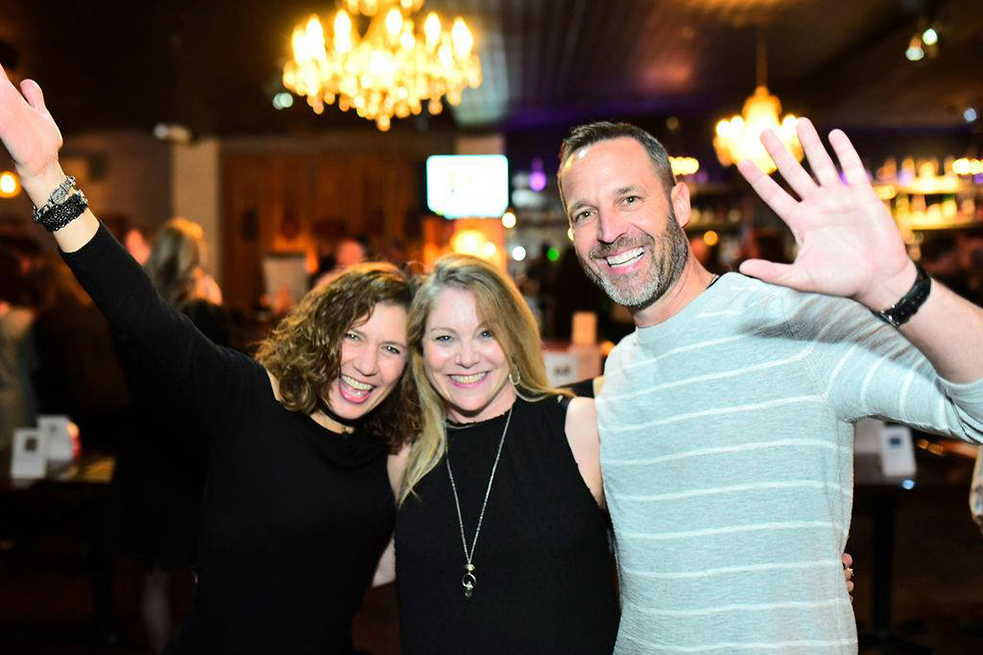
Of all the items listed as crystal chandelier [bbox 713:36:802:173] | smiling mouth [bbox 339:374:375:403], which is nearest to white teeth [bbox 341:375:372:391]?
smiling mouth [bbox 339:374:375:403]

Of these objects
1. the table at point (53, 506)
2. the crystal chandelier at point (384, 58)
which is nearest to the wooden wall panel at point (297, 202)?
the crystal chandelier at point (384, 58)

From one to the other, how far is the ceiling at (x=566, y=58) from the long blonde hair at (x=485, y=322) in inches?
175

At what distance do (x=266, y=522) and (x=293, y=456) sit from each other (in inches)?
6.2

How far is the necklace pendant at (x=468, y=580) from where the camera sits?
74.3 inches

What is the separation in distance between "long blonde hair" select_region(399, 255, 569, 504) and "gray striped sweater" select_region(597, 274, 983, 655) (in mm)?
496

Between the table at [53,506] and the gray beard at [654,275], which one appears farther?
the table at [53,506]

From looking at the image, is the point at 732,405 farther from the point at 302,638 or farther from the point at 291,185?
the point at 291,185

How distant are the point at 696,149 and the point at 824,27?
4.24m

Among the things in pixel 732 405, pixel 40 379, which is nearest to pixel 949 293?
pixel 732 405

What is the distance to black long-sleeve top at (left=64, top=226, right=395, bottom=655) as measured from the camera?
1.89 m

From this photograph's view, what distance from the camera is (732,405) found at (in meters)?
1.61

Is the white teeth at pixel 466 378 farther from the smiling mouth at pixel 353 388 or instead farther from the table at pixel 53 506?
the table at pixel 53 506

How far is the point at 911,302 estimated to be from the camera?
1.20 m

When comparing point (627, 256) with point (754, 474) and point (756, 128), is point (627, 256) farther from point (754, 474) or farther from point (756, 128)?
point (756, 128)
